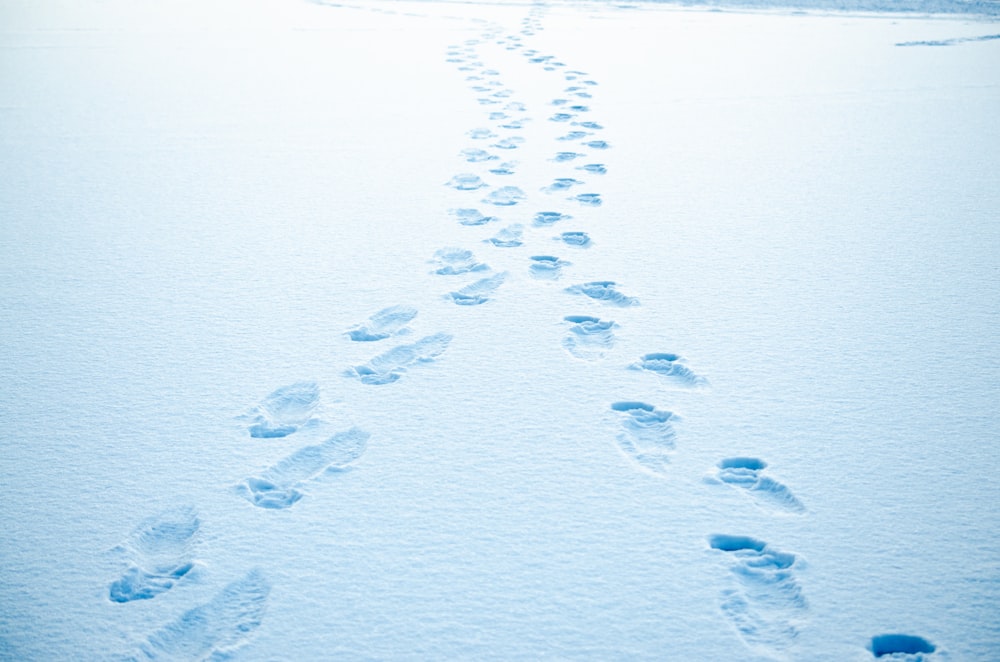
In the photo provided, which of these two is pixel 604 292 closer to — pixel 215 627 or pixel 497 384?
pixel 497 384

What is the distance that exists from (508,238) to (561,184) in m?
0.47

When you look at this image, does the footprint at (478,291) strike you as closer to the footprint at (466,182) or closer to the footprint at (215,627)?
the footprint at (466,182)

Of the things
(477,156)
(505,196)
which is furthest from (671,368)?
(477,156)

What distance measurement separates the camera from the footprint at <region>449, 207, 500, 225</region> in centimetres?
214

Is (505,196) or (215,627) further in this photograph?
(505,196)

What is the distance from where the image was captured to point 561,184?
7.90 ft

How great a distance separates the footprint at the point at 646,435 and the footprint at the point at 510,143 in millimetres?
1636

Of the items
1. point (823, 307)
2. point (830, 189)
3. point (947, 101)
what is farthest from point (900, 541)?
point (947, 101)

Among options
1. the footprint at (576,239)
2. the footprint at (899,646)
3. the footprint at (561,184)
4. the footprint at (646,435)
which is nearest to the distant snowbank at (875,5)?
the footprint at (561,184)

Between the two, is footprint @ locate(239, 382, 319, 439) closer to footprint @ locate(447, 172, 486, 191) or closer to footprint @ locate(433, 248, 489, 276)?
footprint @ locate(433, 248, 489, 276)

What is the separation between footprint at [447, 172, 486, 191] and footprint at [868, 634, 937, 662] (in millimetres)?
1783

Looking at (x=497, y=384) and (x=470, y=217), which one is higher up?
(x=470, y=217)

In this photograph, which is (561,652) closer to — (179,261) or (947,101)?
(179,261)

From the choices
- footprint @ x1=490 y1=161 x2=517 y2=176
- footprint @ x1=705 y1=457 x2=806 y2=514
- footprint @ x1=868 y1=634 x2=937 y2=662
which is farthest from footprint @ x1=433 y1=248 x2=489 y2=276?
footprint @ x1=868 y1=634 x2=937 y2=662
